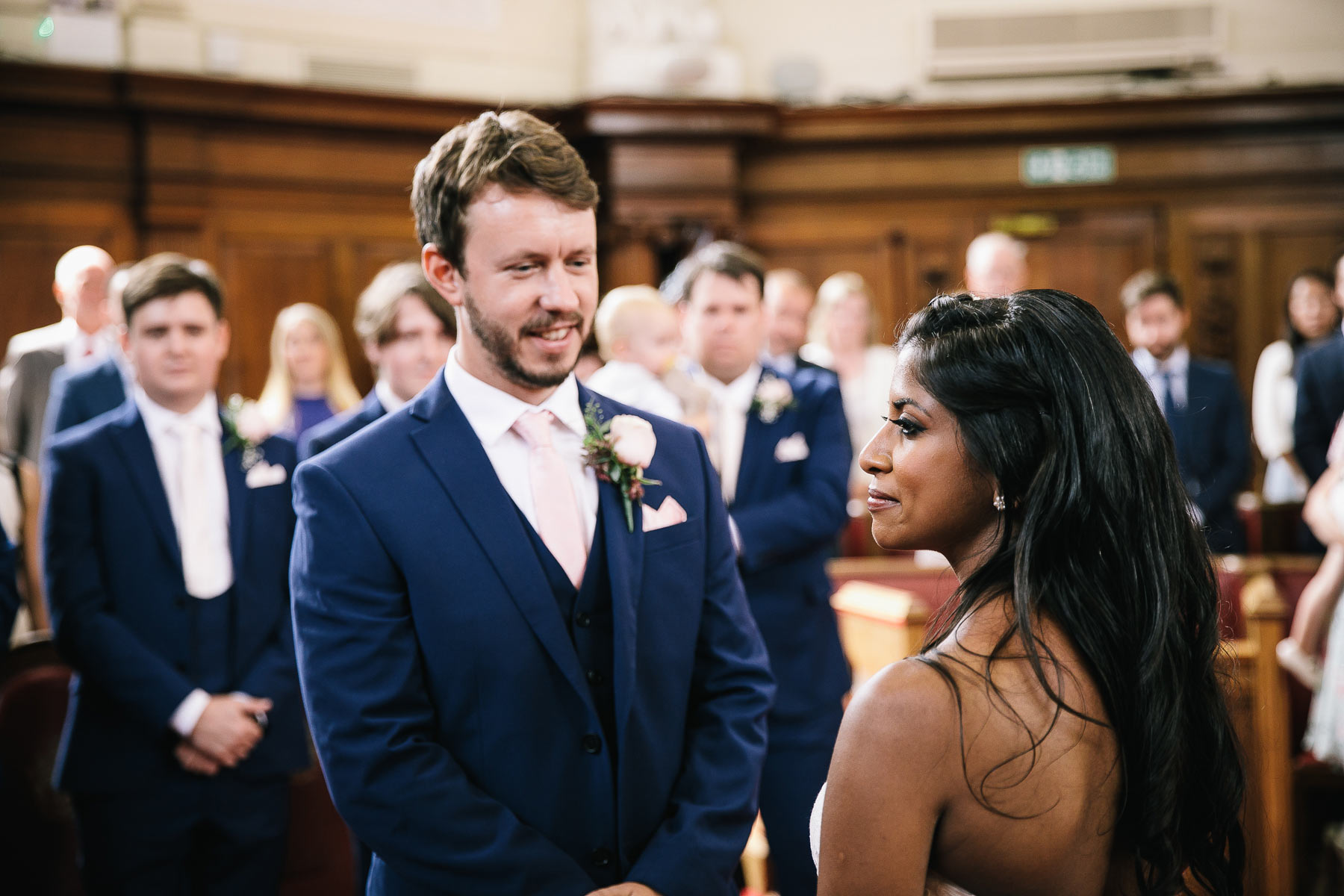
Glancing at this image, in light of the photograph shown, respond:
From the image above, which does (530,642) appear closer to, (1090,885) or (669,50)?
(1090,885)

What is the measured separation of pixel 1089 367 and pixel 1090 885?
1.87 ft

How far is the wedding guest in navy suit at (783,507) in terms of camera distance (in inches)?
112

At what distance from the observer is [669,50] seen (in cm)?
750

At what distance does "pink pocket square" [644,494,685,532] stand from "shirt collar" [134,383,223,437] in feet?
4.61

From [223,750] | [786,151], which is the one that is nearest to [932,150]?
[786,151]

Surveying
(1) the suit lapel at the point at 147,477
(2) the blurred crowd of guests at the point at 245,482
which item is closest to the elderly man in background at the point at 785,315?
(2) the blurred crowd of guests at the point at 245,482

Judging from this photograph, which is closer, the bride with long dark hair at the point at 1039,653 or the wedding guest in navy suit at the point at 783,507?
the bride with long dark hair at the point at 1039,653

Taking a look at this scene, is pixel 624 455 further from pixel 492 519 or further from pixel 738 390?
pixel 738 390

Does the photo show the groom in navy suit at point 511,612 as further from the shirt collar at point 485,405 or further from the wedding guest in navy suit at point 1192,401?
the wedding guest in navy suit at point 1192,401

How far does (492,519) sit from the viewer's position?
174cm

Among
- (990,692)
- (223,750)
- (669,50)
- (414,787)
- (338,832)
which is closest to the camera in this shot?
(990,692)

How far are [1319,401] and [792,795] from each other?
405 centimetres

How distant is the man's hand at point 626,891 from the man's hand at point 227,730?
3.86 feet

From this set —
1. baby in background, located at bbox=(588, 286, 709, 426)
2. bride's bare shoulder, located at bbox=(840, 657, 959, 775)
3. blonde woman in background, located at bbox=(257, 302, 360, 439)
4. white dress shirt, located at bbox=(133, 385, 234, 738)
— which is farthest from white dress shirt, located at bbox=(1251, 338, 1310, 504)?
bride's bare shoulder, located at bbox=(840, 657, 959, 775)
